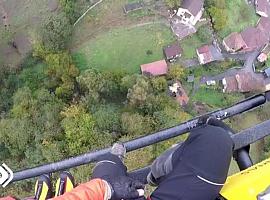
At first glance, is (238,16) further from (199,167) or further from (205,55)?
(199,167)

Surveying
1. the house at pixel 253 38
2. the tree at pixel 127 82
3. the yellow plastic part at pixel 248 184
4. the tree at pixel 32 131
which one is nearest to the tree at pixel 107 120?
the tree at pixel 127 82

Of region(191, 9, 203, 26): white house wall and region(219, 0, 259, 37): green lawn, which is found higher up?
region(191, 9, 203, 26): white house wall

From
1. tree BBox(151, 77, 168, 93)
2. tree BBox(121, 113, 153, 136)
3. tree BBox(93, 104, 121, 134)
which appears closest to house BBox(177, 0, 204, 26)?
tree BBox(151, 77, 168, 93)

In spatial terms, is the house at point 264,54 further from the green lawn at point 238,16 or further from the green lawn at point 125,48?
the green lawn at point 125,48

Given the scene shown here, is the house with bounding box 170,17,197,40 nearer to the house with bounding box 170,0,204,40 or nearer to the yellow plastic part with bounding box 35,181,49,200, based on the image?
the house with bounding box 170,0,204,40

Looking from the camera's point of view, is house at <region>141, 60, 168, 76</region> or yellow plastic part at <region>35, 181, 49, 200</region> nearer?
yellow plastic part at <region>35, 181, 49, 200</region>

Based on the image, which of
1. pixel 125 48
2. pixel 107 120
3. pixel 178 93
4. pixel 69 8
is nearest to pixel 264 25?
pixel 178 93
